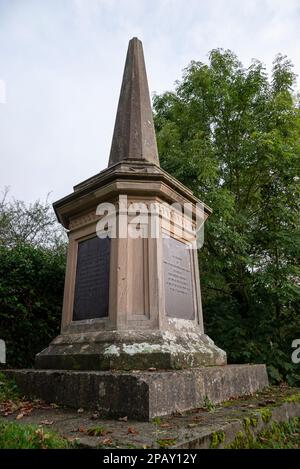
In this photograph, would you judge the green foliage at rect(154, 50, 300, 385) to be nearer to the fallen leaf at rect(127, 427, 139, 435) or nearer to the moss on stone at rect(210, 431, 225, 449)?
the moss on stone at rect(210, 431, 225, 449)

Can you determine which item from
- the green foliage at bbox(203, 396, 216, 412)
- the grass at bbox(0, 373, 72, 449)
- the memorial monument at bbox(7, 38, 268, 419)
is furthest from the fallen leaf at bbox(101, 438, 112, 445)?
the green foliage at bbox(203, 396, 216, 412)

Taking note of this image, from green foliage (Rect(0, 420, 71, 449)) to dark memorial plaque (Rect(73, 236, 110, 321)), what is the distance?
78.0 inches

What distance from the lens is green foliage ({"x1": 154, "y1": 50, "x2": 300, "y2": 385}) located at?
725cm

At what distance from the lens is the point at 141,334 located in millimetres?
3801

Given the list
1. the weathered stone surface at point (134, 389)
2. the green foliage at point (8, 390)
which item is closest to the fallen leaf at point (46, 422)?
the weathered stone surface at point (134, 389)

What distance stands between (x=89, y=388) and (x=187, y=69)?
9438mm

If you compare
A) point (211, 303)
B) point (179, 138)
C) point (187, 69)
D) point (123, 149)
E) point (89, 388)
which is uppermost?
point (187, 69)

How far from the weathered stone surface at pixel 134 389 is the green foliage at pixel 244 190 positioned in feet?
11.4
